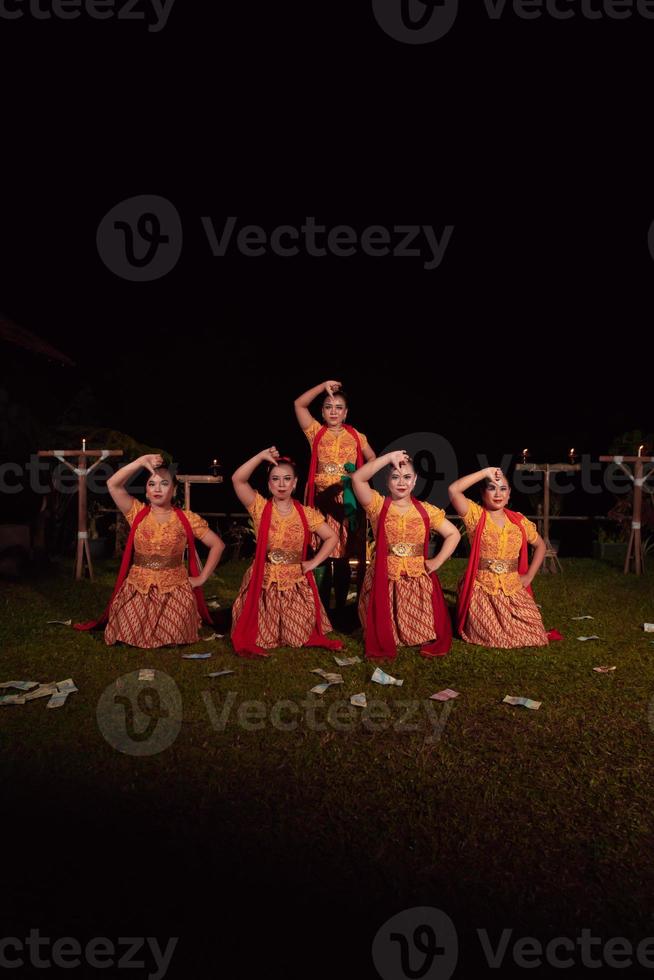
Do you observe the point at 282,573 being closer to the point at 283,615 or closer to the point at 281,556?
the point at 281,556

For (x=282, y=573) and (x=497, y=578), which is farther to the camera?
(x=497, y=578)

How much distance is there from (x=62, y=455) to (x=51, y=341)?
5476mm

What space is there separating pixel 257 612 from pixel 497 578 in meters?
2.25

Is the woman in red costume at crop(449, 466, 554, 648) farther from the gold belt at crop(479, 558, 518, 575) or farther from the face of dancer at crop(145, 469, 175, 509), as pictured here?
the face of dancer at crop(145, 469, 175, 509)

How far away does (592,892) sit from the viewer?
104 inches

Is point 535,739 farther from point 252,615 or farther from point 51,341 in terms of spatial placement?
point 51,341

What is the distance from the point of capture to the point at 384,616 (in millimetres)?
6020

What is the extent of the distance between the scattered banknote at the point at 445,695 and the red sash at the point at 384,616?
3.32ft

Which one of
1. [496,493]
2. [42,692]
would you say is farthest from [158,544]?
[496,493]

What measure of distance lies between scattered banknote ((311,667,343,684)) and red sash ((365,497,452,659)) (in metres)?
0.58

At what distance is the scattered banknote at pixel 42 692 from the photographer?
188 inches

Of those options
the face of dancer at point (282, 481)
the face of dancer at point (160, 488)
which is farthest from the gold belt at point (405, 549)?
the face of dancer at point (160, 488)

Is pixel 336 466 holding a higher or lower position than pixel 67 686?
higher

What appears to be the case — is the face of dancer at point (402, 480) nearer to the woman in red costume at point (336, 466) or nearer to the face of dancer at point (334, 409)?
the woman in red costume at point (336, 466)
